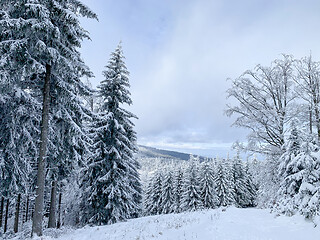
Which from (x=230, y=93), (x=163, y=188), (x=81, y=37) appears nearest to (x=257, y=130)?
(x=230, y=93)

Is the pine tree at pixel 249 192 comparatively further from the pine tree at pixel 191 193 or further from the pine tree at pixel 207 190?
the pine tree at pixel 191 193

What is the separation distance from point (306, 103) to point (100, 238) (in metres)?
12.1

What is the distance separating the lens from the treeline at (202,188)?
32.2 meters

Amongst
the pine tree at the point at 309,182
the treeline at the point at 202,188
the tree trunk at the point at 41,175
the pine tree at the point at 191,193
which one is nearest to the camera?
the pine tree at the point at 309,182

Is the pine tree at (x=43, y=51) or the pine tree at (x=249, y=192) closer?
the pine tree at (x=43, y=51)

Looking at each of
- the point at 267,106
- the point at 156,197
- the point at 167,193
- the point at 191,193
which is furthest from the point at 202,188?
the point at 267,106

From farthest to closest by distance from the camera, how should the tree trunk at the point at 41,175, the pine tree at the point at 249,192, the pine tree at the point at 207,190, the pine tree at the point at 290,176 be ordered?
the pine tree at the point at 249,192, the pine tree at the point at 207,190, the tree trunk at the point at 41,175, the pine tree at the point at 290,176

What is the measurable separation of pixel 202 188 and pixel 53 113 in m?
28.7

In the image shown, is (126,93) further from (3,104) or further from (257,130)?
(257,130)

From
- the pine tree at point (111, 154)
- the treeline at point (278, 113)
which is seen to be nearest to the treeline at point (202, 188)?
the pine tree at point (111, 154)

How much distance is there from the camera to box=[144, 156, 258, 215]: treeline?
32.2 metres

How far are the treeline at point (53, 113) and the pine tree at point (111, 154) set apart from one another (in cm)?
8

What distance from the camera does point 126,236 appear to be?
8133mm

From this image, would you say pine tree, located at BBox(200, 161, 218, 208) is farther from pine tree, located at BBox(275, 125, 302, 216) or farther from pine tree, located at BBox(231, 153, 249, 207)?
pine tree, located at BBox(275, 125, 302, 216)
